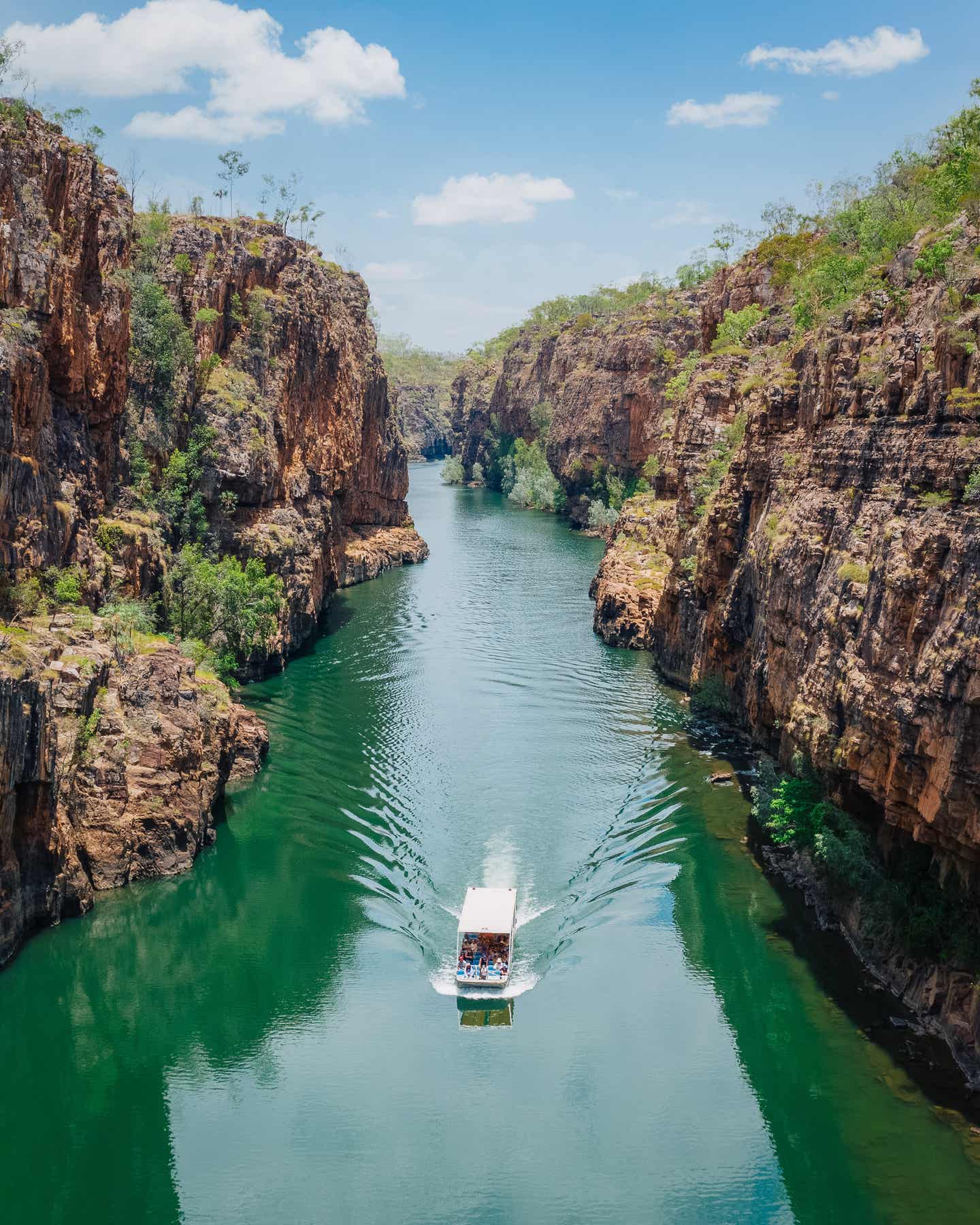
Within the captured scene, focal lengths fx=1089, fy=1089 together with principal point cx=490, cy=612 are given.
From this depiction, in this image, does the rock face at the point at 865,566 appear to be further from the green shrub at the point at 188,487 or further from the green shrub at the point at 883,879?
the green shrub at the point at 188,487

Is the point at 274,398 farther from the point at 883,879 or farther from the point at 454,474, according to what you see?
the point at 454,474

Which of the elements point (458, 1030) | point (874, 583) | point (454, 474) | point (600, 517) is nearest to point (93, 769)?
point (458, 1030)

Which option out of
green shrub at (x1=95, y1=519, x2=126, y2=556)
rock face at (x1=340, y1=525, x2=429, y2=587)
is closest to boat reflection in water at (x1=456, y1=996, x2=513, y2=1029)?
green shrub at (x1=95, y1=519, x2=126, y2=556)

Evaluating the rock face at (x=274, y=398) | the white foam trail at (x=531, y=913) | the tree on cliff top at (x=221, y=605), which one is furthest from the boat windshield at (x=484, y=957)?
the rock face at (x=274, y=398)

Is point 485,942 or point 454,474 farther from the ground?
point 454,474

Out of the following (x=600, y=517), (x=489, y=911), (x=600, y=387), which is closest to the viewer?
(x=489, y=911)

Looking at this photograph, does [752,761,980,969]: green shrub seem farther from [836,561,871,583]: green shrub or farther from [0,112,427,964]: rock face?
[0,112,427,964]: rock face

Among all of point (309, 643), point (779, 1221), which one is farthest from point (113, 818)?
point (309, 643)
